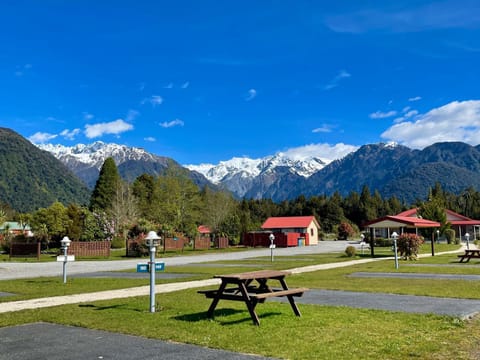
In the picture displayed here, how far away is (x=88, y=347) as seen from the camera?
6.67 m

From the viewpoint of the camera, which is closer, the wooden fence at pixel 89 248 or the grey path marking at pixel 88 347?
the grey path marking at pixel 88 347

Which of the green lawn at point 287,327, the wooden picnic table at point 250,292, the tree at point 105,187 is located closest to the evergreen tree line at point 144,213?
the tree at point 105,187

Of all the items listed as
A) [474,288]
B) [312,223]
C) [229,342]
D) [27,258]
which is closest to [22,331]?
[229,342]

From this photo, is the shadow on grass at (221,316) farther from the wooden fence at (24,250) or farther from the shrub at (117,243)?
→ the shrub at (117,243)

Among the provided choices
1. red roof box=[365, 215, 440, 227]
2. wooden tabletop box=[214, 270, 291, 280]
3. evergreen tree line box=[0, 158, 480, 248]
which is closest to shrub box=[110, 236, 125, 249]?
evergreen tree line box=[0, 158, 480, 248]

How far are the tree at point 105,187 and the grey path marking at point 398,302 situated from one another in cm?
5737

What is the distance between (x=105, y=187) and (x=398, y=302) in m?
61.8

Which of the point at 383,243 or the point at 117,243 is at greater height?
the point at 117,243

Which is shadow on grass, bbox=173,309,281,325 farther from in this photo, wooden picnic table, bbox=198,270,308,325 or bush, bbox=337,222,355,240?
bush, bbox=337,222,355,240

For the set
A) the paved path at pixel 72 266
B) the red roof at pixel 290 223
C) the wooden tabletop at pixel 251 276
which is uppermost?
the red roof at pixel 290 223

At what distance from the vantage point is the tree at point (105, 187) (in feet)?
219

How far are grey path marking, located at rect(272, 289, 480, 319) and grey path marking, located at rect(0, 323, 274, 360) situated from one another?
460 cm

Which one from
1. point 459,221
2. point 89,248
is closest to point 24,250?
point 89,248

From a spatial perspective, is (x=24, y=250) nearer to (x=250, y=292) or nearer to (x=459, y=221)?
(x=250, y=292)
